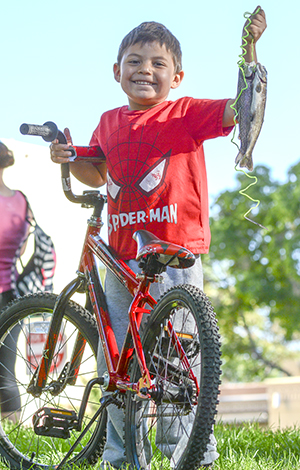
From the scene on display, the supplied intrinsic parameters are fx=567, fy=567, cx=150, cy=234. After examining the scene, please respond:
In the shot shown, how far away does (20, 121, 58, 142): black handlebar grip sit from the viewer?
2.22 meters

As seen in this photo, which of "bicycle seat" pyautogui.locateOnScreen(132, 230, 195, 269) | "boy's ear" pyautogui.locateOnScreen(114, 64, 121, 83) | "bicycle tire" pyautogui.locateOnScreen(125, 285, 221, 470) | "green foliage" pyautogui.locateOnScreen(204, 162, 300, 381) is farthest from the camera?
"green foliage" pyautogui.locateOnScreen(204, 162, 300, 381)

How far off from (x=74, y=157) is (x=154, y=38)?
60 centimetres

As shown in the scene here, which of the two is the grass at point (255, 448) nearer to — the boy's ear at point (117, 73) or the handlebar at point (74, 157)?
the handlebar at point (74, 157)

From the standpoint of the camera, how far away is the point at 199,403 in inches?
68.4

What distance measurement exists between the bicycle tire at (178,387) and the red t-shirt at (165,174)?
1.23 ft

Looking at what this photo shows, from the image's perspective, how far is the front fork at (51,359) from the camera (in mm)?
2424

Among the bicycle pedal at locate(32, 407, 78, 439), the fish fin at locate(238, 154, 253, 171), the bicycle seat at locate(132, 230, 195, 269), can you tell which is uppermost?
the fish fin at locate(238, 154, 253, 171)

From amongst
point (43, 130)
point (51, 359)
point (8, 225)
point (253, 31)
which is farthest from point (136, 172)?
point (8, 225)

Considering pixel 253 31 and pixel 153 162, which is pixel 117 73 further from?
pixel 253 31

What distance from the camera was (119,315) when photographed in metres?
2.34

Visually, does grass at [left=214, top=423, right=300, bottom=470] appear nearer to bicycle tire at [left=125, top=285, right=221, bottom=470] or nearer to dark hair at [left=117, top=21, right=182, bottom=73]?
bicycle tire at [left=125, top=285, right=221, bottom=470]

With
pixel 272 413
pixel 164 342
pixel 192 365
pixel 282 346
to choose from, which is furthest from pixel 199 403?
pixel 282 346

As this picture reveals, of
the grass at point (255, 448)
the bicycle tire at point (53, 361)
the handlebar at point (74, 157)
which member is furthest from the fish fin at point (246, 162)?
the grass at point (255, 448)

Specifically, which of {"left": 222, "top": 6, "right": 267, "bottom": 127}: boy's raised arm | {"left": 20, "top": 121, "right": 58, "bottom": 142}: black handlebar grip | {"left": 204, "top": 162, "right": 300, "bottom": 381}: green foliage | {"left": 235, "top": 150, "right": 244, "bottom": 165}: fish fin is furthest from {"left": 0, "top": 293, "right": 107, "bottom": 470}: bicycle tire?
{"left": 204, "top": 162, "right": 300, "bottom": 381}: green foliage
